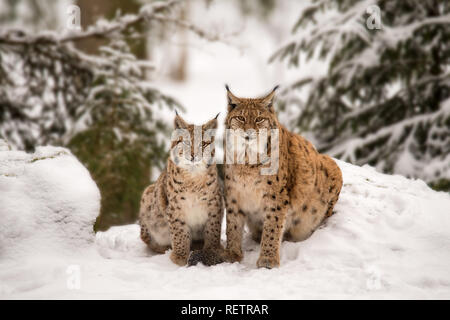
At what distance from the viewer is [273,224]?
4.24 meters

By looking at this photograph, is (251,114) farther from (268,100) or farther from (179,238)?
(179,238)

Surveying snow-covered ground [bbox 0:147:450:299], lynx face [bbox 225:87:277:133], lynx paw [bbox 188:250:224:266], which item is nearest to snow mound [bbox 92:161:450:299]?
snow-covered ground [bbox 0:147:450:299]

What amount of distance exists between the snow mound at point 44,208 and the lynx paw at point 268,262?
1.52m

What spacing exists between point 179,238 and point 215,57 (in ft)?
12.6

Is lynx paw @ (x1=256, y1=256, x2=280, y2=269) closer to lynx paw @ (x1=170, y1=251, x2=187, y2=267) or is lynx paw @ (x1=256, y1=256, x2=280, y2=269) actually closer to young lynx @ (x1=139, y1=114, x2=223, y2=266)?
young lynx @ (x1=139, y1=114, x2=223, y2=266)

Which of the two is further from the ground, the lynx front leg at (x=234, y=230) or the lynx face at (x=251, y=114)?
the lynx face at (x=251, y=114)

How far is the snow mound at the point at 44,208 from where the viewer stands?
13.2 feet

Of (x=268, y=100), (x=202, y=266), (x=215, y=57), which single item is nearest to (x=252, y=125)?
(x=268, y=100)

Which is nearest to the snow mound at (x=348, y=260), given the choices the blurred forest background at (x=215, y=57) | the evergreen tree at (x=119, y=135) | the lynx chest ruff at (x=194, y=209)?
the lynx chest ruff at (x=194, y=209)

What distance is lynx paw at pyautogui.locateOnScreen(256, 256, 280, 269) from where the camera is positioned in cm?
411

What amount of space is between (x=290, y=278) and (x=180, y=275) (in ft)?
2.91

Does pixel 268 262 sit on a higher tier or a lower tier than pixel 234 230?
lower

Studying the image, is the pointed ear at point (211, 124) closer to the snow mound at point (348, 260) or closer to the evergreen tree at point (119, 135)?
the snow mound at point (348, 260)
